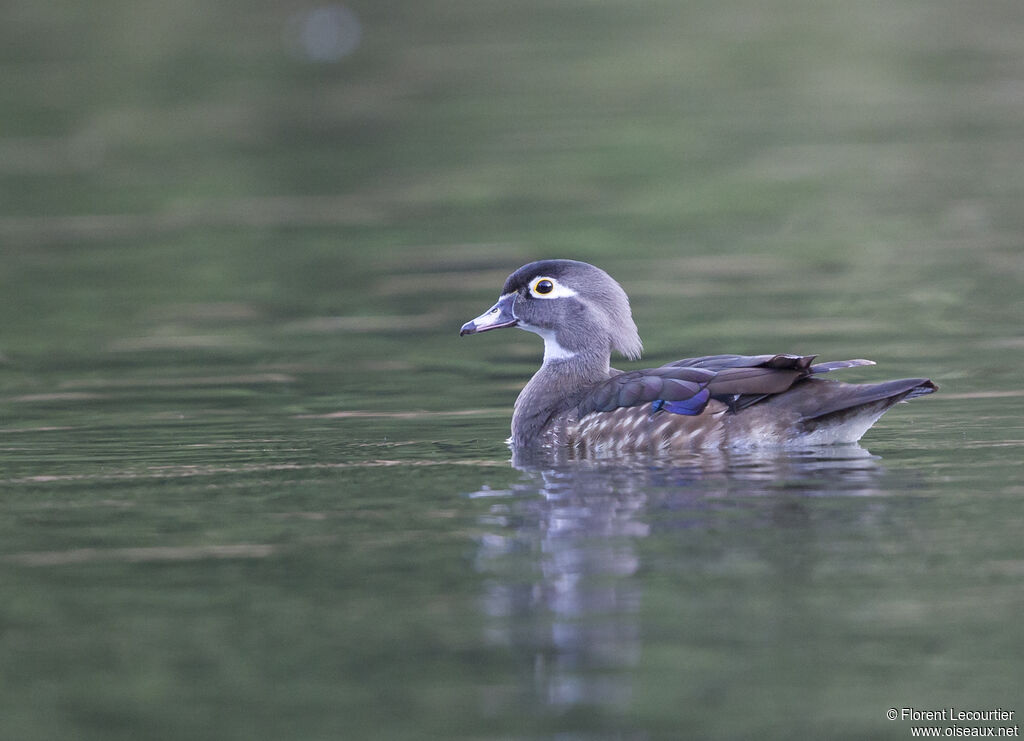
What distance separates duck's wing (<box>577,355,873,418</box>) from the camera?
10.8 metres

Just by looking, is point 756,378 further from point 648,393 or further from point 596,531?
point 596,531

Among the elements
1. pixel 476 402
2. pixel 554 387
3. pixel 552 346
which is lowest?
pixel 476 402

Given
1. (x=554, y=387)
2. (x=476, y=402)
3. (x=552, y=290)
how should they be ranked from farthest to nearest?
(x=476, y=402), (x=552, y=290), (x=554, y=387)

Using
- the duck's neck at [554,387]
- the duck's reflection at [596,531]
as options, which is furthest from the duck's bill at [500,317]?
the duck's reflection at [596,531]

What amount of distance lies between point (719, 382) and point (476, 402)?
293 centimetres

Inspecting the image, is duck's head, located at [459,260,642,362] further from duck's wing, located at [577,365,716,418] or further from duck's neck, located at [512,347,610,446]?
duck's wing, located at [577,365,716,418]

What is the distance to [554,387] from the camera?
40.4 feet

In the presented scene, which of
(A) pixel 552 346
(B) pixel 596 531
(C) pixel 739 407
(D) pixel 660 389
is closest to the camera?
(B) pixel 596 531

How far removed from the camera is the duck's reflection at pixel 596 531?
23.4 feet

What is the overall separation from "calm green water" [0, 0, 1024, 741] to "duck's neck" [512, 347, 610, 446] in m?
0.33

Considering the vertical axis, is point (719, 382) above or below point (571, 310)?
below

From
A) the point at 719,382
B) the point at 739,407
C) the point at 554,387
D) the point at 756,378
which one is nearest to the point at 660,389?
the point at 719,382

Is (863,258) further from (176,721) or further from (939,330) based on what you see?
(176,721)

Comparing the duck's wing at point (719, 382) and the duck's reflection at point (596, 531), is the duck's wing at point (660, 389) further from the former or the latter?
the duck's reflection at point (596, 531)
